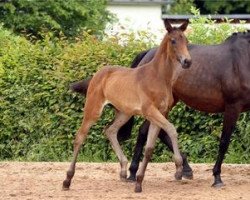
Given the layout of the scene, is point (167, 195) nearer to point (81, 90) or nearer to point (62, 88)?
point (81, 90)

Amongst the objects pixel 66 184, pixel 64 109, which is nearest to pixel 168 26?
pixel 66 184

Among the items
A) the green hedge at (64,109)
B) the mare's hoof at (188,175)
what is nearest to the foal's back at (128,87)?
the mare's hoof at (188,175)

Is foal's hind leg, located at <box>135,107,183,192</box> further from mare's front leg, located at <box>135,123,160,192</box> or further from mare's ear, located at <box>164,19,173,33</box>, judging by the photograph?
mare's ear, located at <box>164,19,173,33</box>

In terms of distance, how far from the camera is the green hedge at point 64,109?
14320 mm

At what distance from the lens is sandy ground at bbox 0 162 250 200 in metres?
10.4

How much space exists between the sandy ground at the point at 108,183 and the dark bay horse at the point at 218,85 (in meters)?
0.35

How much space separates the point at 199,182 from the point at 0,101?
16.2 feet

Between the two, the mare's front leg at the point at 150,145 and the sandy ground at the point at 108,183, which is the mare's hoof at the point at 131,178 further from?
the mare's front leg at the point at 150,145

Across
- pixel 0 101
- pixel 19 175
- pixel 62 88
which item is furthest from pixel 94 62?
pixel 19 175

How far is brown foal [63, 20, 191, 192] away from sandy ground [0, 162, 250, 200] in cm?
29

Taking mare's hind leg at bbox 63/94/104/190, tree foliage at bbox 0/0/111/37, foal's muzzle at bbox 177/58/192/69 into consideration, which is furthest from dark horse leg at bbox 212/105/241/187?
tree foliage at bbox 0/0/111/37

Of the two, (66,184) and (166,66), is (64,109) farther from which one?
(166,66)

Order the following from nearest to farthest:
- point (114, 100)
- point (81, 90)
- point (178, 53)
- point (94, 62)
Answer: point (178, 53) < point (114, 100) < point (81, 90) < point (94, 62)

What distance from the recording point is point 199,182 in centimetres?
1158
